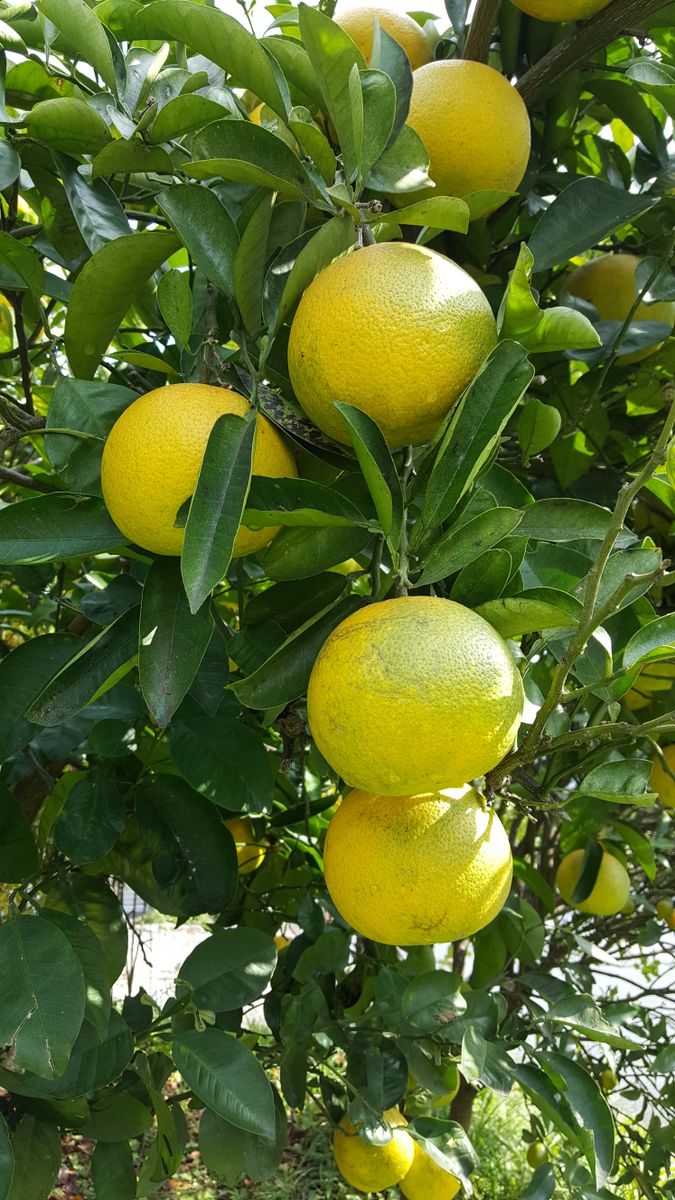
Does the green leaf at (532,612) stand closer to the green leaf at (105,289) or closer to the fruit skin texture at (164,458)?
the fruit skin texture at (164,458)

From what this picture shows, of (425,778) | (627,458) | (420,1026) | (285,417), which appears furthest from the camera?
(627,458)

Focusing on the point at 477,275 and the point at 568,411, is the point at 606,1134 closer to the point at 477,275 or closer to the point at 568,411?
the point at 568,411

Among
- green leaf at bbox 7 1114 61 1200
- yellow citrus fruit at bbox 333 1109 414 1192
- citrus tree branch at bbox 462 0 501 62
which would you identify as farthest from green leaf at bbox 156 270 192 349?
yellow citrus fruit at bbox 333 1109 414 1192

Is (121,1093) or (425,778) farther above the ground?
(425,778)

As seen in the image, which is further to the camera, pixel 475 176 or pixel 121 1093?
pixel 121 1093

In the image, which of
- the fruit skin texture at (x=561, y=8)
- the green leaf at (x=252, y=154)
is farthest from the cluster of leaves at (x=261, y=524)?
the fruit skin texture at (x=561, y=8)

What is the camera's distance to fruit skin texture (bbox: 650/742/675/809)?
135 centimetres

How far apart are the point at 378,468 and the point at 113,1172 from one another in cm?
101

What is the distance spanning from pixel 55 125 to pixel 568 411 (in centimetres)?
76

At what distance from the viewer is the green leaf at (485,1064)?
103cm

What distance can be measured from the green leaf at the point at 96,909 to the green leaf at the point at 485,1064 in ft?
1.40

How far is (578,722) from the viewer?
57.5 inches

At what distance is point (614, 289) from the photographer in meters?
1.25

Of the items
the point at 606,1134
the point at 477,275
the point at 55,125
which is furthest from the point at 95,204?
the point at 606,1134
